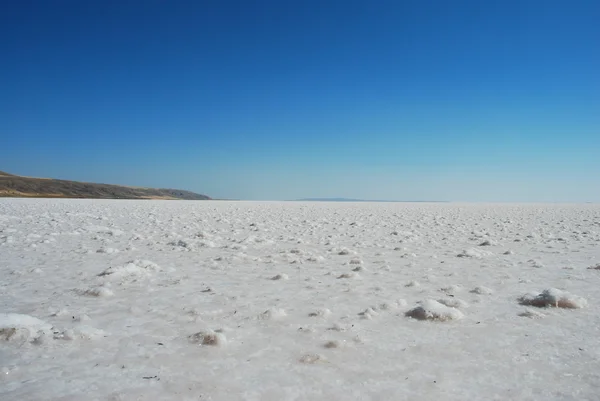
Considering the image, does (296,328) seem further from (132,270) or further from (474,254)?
(474,254)

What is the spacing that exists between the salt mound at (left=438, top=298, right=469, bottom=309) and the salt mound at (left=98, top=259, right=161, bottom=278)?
4294 mm

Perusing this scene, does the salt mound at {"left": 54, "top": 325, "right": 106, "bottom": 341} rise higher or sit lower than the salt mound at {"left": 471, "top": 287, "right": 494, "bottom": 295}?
lower

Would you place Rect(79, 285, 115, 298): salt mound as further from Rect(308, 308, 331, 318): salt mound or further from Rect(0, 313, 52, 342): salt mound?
Rect(308, 308, 331, 318): salt mound

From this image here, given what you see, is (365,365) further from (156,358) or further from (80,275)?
(80,275)

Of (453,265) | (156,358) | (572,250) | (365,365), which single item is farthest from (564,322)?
(572,250)

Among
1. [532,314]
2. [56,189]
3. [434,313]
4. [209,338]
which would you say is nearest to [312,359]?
[209,338]

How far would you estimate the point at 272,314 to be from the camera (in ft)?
11.9

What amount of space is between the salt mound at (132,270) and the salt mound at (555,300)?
5.26 metres

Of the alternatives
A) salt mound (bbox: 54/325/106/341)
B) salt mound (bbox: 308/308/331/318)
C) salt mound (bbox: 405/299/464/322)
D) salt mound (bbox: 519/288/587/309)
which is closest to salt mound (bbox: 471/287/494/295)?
salt mound (bbox: 519/288/587/309)

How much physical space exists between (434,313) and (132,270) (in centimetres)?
443

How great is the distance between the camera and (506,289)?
4.69 m

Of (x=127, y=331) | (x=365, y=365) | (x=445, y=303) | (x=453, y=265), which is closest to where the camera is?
(x=365, y=365)

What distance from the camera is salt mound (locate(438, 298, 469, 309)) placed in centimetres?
397

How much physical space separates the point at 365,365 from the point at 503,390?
2.95ft
